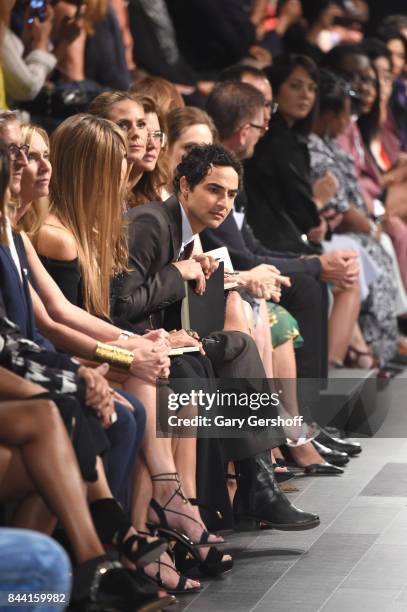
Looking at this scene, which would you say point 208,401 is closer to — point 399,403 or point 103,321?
point 103,321

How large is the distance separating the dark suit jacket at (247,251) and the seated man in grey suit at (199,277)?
67 cm

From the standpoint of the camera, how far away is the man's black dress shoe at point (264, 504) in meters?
3.91

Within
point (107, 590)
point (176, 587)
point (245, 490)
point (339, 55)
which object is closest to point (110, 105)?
point (245, 490)

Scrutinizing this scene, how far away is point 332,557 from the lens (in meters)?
3.66

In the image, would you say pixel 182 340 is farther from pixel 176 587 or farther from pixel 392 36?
pixel 392 36

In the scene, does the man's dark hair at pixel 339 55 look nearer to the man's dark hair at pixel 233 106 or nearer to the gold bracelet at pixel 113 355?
the man's dark hair at pixel 233 106

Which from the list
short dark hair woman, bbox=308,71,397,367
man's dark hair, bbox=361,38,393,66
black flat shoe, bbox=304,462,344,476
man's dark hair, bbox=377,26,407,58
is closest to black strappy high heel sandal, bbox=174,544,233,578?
black flat shoe, bbox=304,462,344,476

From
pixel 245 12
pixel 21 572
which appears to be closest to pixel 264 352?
pixel 21 572

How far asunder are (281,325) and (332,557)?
1186 mm

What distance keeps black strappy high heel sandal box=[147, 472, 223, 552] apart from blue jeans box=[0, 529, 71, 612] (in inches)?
39.4

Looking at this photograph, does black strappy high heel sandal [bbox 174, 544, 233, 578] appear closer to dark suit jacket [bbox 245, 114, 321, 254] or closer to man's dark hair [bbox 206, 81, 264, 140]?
man's dark hair [bbox 206, 81, 264, 140]

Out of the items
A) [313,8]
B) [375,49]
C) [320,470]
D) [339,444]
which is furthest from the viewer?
[313,8]

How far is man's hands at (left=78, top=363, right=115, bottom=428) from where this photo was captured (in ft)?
10.2

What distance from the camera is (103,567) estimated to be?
114 inches
